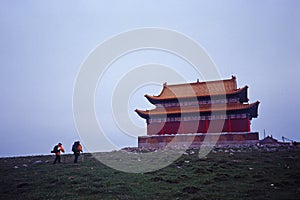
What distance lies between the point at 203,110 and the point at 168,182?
27.3m

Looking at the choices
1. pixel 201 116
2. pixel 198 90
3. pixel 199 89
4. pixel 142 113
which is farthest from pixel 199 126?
pixel 142 113

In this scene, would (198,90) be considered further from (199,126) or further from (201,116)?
(199,126)

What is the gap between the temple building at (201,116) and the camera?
40.3 m

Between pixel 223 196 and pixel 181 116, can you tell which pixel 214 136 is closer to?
pixel 181 116

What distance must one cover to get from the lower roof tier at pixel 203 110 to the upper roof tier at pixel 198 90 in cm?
186

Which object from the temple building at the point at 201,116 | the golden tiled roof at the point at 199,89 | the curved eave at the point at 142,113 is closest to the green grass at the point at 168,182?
the temple building at the point at 201,116

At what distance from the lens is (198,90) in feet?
149

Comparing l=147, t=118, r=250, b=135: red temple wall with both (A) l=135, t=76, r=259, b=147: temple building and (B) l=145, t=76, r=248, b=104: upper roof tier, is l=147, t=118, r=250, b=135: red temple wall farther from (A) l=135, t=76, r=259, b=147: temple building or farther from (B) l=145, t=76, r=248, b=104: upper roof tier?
(B) l=145, t=76, r=248, b=104: upper roof tier

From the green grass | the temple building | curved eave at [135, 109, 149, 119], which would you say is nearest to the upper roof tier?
the temple building

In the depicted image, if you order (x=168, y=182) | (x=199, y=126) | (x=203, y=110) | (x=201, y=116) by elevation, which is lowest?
Result: (x=168, y=182)

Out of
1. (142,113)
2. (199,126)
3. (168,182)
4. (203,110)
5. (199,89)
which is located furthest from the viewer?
(199,89)

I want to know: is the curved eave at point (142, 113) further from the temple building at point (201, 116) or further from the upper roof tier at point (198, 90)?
the upper roof tier at point (198, 90)

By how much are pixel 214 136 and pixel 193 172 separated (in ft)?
76.8

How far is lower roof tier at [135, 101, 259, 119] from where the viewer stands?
132 ft
